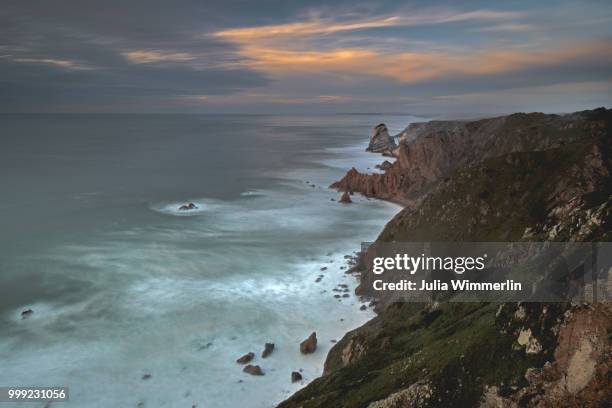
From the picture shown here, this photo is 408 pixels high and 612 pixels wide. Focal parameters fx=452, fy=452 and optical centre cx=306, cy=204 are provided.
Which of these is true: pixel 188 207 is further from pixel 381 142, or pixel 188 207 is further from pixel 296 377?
pixel 381 142

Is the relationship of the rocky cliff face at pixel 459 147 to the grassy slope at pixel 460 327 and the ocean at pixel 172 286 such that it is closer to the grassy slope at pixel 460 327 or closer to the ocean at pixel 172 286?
the ocean at pixel 172 286

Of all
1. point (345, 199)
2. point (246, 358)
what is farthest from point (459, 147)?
point (246, 358)

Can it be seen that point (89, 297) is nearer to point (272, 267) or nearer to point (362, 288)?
point (272, 267)

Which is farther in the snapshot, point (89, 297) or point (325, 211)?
point (325, 211)

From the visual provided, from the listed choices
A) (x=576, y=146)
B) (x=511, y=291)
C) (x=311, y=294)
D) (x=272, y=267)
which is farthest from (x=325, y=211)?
(x=511, y=291)

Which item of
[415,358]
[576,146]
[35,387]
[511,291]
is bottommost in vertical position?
[35,387]

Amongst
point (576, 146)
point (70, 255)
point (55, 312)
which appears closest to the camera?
point (576, 146)
